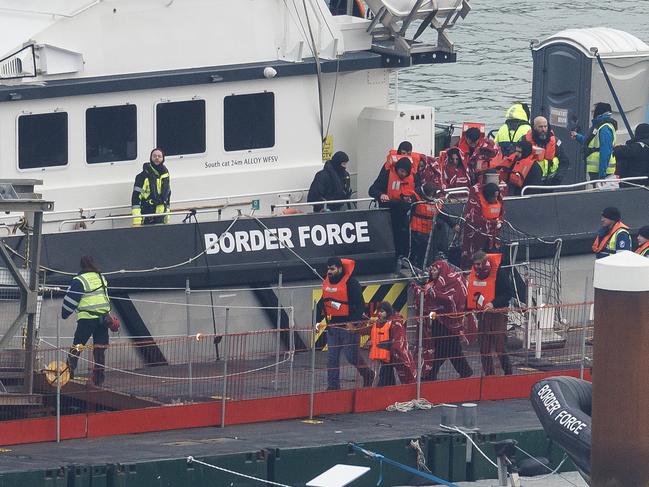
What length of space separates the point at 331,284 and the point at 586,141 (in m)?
4.74

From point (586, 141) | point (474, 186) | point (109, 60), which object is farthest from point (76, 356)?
point (586, 141)

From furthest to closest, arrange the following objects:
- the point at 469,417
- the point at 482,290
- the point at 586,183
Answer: the point at 586,183 < the point at 482,290 < the point at 469,417

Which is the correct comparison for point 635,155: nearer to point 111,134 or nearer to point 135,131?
point 135,131

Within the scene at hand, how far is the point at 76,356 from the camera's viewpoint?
45.8 ft

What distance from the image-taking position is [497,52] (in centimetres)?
3884

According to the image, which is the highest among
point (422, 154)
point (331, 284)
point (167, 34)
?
point (167, 34)

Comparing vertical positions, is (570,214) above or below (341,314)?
above

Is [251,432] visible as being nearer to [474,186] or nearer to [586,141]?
[474,186]

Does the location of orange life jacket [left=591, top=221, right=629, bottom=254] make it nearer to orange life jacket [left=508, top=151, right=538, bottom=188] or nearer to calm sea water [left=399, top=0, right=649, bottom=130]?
orange life jacket [left=508, top=151, right=538, bottom=188]

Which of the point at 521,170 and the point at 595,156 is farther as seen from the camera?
the point at 595,156

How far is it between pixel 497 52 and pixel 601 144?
20600 mm

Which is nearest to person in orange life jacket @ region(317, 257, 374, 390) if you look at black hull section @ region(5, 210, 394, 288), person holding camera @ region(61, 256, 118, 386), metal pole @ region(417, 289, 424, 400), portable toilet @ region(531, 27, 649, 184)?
metal pole @ region(417, 289, 424, 400)

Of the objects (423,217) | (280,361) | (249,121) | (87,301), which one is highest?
(249,121)

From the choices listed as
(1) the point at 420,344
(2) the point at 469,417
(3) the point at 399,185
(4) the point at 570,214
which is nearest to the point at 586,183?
(4) the point at 570,214
